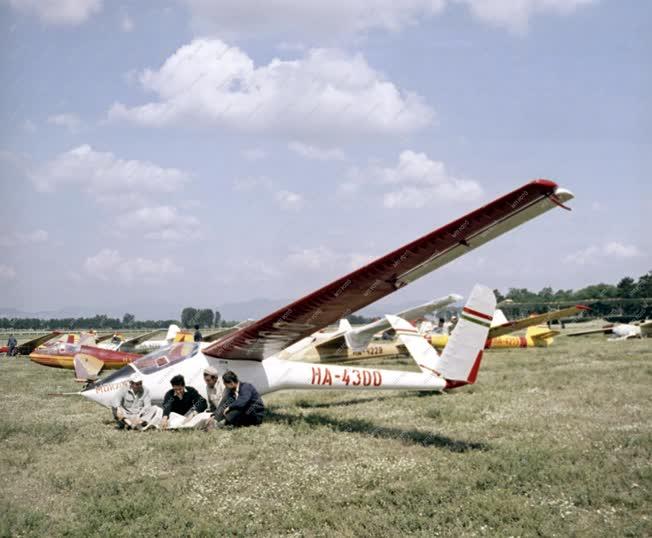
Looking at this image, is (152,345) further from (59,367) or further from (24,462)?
(24,462)

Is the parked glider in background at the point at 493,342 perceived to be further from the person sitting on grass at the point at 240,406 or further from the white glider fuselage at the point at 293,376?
the person sitting on grass at the point at 240,406

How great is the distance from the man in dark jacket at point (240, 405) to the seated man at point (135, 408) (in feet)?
3.84

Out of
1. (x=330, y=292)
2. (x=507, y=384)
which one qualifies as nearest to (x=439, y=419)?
(x=330, y=292)

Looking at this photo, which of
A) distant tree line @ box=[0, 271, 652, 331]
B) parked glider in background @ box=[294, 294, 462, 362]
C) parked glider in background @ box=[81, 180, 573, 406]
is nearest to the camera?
parked glider in background @ box=[81, 180, 573, 406]

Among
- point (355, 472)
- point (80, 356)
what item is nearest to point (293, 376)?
point (355, 472)

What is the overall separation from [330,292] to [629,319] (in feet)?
233

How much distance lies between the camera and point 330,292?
719 cm

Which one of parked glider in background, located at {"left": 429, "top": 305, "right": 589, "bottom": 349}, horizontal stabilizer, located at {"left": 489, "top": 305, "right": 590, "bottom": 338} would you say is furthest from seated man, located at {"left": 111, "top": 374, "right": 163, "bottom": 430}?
horizontal stabilizer, located at {"left": 489, "top": 305, "right": 590, "bottom": 338}

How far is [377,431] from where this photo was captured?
8.00m

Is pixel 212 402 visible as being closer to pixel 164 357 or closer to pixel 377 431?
pixel 164 357

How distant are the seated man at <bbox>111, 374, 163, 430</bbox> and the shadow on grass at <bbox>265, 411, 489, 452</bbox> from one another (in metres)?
1.99

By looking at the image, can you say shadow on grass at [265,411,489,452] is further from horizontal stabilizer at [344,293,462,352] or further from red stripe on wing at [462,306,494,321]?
horizontal stabilizer at [344,293,462,352]

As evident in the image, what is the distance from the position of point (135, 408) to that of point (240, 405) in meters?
1.82

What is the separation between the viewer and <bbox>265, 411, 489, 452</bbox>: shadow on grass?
6938mm
